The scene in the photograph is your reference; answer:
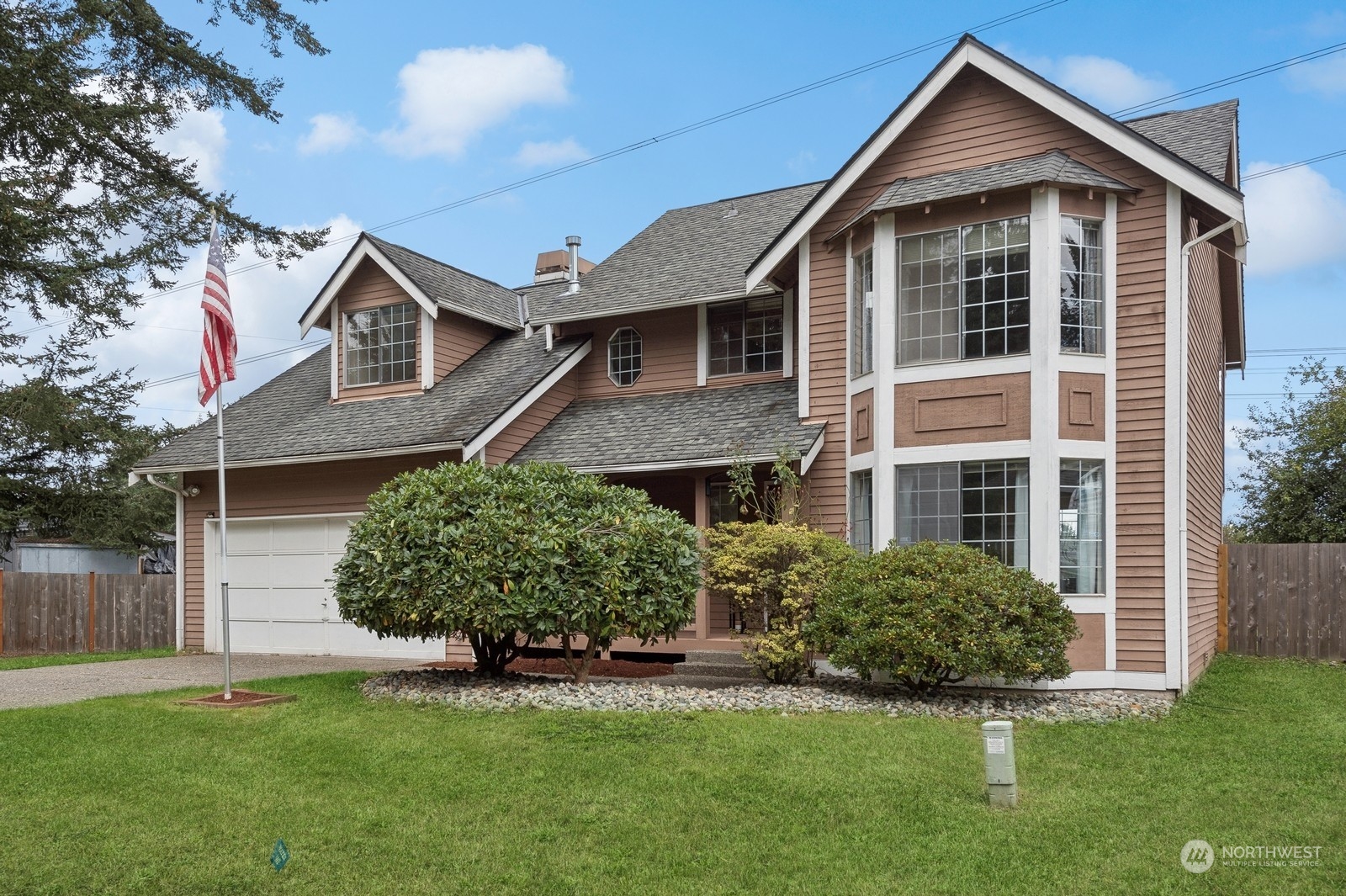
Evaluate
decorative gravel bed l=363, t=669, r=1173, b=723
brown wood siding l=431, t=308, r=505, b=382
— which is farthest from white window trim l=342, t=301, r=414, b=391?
decorative gravel bed l=363, t=669, r=1173, b=723

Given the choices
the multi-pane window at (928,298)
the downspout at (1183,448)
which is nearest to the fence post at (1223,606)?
the downspout at (1183,448)

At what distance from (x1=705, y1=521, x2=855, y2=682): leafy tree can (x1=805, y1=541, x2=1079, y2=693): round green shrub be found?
0.44 meters

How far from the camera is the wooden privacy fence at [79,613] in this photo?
1988 centimetres

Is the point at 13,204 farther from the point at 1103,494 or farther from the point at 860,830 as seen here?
the point at 1103,494

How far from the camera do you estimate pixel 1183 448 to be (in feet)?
38.6

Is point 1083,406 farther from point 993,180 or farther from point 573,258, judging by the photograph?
point 573,258

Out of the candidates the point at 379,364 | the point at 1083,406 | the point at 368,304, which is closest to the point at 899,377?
the point at 1083,406

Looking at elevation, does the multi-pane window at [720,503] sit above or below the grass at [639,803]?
above

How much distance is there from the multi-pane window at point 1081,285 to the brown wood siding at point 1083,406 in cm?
32

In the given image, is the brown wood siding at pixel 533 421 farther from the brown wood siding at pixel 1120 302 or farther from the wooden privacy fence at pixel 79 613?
the wooden privacy fence at pixel 79 613

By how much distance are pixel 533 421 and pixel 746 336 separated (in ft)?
11.2

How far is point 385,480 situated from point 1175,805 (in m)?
11.7

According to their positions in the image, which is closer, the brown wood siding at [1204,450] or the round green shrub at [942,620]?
the round green shrub at [942,620]

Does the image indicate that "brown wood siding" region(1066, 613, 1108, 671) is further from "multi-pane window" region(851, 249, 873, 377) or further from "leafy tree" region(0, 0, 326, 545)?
"leafy tree" region(0, 0, 326, 545)
